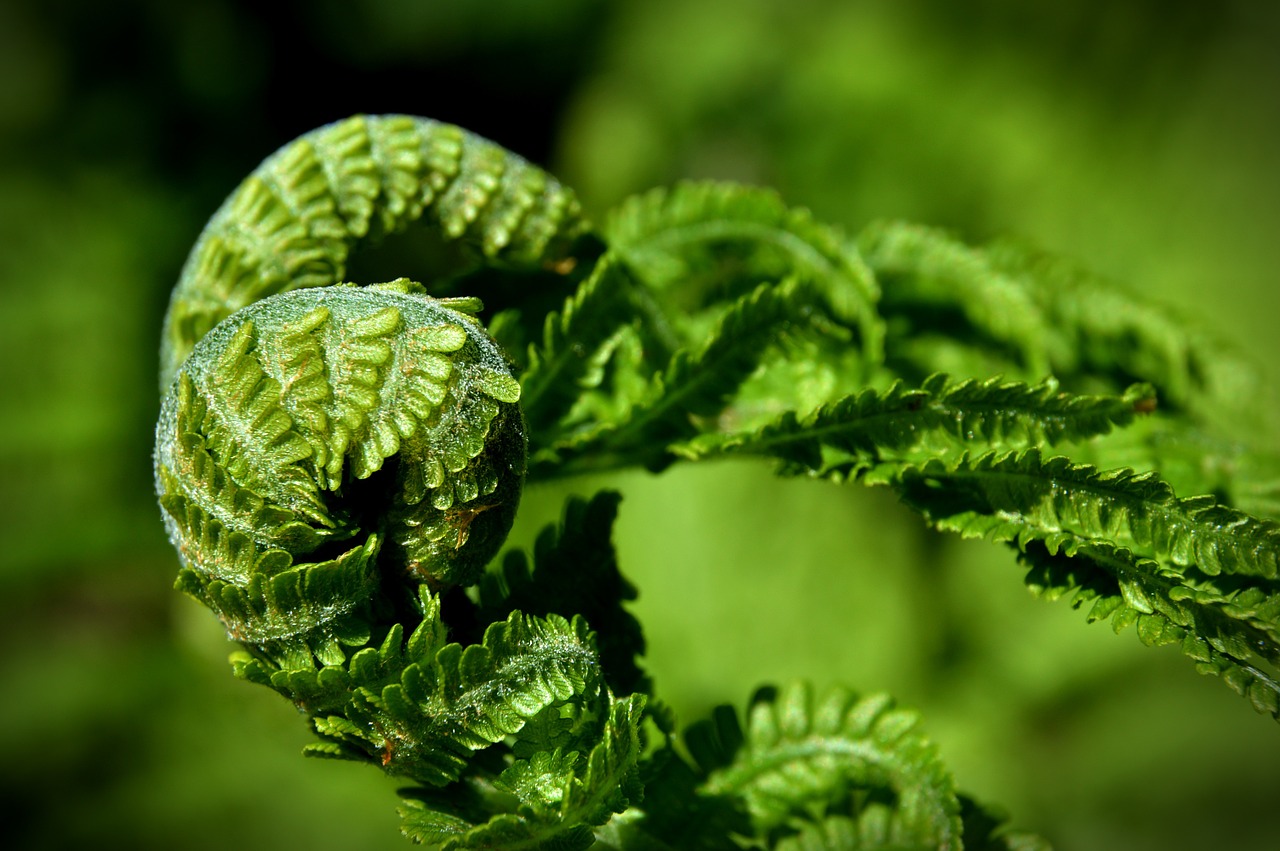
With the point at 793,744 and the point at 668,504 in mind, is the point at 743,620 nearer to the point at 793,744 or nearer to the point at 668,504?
the point at 668,504

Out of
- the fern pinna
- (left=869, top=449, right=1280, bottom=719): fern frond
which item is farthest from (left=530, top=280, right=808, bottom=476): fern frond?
(left=869, top=449, right=1280, bottom=719): fern frond

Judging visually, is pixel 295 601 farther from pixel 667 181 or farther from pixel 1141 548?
pixel 667 181

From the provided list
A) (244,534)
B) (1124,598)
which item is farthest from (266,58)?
(1124,598)

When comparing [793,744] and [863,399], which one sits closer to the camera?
[863,399]

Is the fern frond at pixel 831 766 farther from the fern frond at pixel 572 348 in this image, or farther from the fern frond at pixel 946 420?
the fern frond at pixel 572 348

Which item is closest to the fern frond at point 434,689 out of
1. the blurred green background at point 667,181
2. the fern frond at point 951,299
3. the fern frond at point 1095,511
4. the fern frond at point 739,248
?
the fern frond at point 1095,511

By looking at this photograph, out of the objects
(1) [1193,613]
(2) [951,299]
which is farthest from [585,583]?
(2) [951,299]
